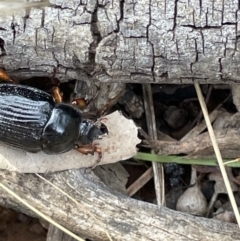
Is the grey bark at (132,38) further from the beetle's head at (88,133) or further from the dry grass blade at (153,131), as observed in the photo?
the dry grass blade at (153,131)

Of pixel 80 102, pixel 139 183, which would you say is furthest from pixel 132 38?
pixel 139 183

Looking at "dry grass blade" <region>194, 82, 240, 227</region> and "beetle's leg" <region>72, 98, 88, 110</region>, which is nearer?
"dry grass blade" <region>194, 82, 240, 227</region>

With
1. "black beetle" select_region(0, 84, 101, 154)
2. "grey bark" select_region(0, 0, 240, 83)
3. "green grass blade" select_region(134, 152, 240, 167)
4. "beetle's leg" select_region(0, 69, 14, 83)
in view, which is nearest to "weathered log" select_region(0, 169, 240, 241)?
"black beetle" select_region(0, 84, 101, 154)

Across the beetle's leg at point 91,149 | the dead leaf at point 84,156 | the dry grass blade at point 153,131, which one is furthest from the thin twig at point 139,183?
the beetle's leg at point 91,149

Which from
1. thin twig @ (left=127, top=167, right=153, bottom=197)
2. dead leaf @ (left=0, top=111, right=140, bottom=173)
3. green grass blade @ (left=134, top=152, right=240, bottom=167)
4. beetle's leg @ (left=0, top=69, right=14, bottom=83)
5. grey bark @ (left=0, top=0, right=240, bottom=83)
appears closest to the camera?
grey bark @ (left=0, top=0, right=240, bottom=83)

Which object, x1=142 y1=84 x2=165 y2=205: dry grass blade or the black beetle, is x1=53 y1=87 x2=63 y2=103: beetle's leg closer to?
the black beetle

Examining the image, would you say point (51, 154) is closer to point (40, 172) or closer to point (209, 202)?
point (40, 172)
